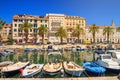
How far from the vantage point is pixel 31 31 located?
107188 mm

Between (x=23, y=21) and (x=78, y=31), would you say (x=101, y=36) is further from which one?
(x=23, y=21)

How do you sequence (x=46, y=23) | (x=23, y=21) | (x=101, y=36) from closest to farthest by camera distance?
(x=23, y=21) → (x=46, y=23) → (x=101, y=36)

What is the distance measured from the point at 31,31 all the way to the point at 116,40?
6612 centimetres

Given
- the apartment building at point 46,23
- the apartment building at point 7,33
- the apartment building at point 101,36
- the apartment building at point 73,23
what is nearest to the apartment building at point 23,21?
A: the apartment building at point 46,23

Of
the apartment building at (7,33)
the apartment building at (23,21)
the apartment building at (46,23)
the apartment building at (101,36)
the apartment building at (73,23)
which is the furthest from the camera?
the apartment building at (101,36)

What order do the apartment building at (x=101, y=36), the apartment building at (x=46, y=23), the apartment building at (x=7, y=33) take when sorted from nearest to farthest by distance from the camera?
the apartment building at (x=46, y=23) → the apartment building at (x=7, y=33) → the apartment building at (x=101, y=36)

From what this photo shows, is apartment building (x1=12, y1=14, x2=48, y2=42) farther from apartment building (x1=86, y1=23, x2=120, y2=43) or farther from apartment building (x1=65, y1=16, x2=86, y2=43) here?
apartment building (x1=86, y1=23, x2=120, y2=43)

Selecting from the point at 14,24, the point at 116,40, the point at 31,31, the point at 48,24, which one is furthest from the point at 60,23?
the point at 116,40

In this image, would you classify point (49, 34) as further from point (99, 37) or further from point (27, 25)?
point (99, 37)

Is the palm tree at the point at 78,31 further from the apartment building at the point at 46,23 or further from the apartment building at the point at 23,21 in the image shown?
the apartment building at the point at 23,21

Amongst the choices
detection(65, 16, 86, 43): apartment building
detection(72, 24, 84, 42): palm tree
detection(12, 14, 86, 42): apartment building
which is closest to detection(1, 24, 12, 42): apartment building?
detection(12, 14, 86, 42): apartment building

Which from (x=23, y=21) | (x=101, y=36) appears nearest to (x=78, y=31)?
(x=101, y=36)

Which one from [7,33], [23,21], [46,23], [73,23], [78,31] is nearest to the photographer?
[78,31]

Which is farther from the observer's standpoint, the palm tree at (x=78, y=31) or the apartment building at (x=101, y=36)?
the apartment building at (x=101, y=36)
